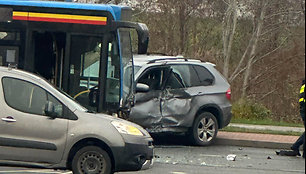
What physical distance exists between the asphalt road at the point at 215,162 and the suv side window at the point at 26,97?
4.58 feet

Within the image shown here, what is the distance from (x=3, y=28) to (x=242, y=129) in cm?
764

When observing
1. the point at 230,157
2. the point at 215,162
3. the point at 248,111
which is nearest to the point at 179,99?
the point at 230,157

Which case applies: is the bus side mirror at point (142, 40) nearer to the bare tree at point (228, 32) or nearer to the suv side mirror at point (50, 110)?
the suv side mirror at point (50, 110)

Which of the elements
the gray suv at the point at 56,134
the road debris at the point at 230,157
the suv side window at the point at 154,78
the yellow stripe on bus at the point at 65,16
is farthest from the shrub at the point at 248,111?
the gray suv at the point at 56,134

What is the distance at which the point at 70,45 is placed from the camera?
12773 mm

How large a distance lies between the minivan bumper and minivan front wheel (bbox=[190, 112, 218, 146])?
5.53m

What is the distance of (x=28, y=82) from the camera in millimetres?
9852

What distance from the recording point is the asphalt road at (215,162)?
38.6ft

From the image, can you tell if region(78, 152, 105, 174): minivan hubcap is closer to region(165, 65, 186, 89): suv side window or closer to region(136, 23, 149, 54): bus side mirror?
region(136, 23, 149, 54): bus side mirror

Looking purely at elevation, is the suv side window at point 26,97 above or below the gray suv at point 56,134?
A: above

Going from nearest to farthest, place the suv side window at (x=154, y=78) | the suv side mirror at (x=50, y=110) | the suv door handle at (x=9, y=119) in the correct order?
the suv side mirror at (x=50, y=110)
the suv door handle at (x=9, y=119)
the suv side window at (x=154, y=78)

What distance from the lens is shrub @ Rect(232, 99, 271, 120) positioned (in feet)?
72.7

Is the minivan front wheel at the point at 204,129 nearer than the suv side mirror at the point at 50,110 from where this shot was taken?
No

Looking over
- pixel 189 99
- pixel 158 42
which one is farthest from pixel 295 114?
pixel 189 99
